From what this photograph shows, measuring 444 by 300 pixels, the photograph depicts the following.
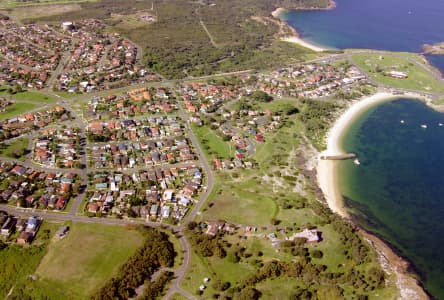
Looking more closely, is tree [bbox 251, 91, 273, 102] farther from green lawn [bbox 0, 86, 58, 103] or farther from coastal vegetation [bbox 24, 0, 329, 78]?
green lawn [bbox 0, 86, 58, 103]

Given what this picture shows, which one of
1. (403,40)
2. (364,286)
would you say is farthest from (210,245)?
(403,40)

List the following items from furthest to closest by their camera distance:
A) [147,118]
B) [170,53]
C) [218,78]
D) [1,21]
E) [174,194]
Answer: [1,21]
[170,53]
[218,78]
[147,118]
[174,194]

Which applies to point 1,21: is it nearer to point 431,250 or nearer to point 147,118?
point 147,118

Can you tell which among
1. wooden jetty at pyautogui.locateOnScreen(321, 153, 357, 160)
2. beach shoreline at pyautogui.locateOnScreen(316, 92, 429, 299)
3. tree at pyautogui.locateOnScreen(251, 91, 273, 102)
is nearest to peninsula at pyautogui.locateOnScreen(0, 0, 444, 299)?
beach shoreline at pyautogui.locateOnScreen(316, 92, 429, 299)

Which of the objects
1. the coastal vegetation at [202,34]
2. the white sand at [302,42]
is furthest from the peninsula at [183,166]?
the white sand at [302,42]

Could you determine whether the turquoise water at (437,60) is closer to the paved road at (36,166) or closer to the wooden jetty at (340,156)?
the wooden jetty at (340,156)

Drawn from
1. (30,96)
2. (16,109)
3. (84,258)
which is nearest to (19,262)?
(84,258)

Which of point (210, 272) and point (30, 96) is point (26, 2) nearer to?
point (30, 96)
